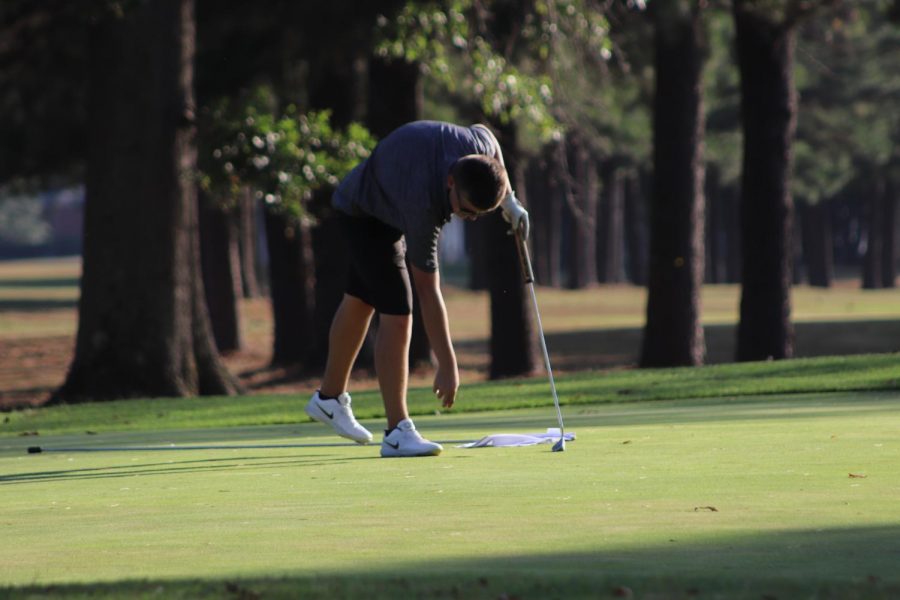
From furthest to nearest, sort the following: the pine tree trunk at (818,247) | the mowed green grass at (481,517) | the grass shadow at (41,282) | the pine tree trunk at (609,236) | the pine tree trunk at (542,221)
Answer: the pine tree trunk at (818,247)
the grass shadow at (41,282)
the pine tree trunk at (609,236)
the pine tree trunk at (542,221)
the mowed green grass at (481,517)

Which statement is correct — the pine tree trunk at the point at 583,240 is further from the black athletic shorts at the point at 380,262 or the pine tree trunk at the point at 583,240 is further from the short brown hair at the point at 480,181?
the short brown hair at the point at 480,181

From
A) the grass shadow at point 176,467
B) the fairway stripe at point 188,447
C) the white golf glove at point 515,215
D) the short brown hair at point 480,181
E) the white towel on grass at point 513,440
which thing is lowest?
the fairway stripe at point 188,447

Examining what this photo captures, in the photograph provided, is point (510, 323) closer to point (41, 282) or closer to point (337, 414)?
point (337, 414)

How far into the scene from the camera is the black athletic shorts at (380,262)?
8.51m

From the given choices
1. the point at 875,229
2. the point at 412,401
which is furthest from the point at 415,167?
the point at 875,229

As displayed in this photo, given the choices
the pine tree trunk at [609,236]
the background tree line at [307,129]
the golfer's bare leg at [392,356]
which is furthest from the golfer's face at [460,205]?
the pine tree trunk at [609,236]

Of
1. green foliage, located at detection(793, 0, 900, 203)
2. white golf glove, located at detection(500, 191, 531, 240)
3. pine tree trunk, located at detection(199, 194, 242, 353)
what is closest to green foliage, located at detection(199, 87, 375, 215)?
pine tree trunk, located at detection(199, 194, 242, 353)

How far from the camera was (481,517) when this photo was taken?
5.69 meters

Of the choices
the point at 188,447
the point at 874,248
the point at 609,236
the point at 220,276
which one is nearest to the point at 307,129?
the point at 188,447

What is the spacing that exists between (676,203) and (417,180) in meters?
16.3

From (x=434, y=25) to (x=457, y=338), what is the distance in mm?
17335

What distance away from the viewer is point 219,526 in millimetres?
5730

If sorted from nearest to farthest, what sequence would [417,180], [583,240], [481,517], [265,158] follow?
[481,517]
[417,180]
[265,158]
[583,240]

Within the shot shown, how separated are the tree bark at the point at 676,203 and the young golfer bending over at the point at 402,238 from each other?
50.3 ft
